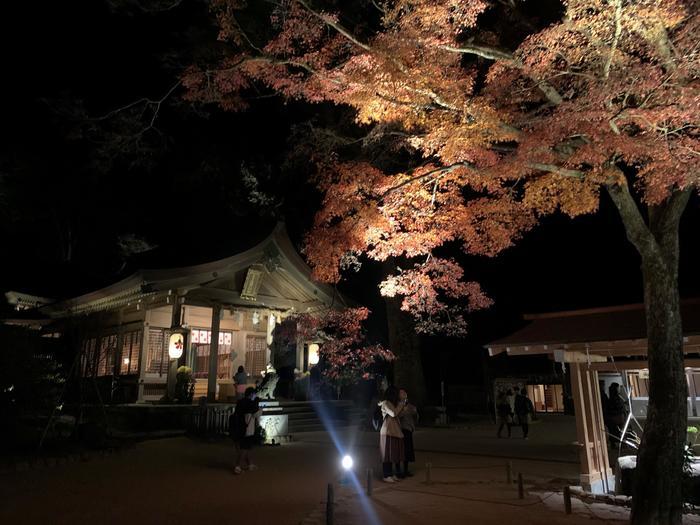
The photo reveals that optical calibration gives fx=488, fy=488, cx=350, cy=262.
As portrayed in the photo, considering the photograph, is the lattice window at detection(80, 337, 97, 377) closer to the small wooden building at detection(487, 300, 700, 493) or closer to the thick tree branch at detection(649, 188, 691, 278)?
the small wooden building at detection(487, 300, 700, 493)

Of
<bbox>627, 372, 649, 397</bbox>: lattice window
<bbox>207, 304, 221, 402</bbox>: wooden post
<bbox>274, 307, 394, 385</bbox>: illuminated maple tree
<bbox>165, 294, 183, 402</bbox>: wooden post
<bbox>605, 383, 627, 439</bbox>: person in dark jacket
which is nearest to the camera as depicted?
<bbox>605, 383, 627, 439</bbox>: person in dark jacket

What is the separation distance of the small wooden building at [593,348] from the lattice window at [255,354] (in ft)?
44.9

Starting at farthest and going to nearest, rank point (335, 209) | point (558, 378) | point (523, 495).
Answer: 1. point (558, 378)
2. point (335, 209)
3. point (523, 495)

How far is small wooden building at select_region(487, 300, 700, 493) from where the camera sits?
343 inches

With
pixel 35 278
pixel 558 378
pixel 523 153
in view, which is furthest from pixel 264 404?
pixel 35 278

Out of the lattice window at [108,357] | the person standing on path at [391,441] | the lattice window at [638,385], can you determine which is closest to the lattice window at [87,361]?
the lattice window at [108,357]

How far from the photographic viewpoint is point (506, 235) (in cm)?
1242

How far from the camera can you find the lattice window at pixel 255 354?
21.8m

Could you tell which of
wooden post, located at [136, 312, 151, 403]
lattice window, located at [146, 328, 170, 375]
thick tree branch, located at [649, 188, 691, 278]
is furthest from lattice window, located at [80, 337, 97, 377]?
thick tree branch, located at [649, 188, 691, 278]

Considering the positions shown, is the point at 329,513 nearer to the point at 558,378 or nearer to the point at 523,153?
the point at 523,153

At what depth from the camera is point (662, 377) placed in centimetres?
685

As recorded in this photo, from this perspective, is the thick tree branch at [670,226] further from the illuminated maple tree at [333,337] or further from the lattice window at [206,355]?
the lattice window at [206,355]

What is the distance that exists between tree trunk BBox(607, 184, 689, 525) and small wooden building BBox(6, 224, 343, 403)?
1320 centimetres

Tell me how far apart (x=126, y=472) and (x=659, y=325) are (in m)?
9.91
